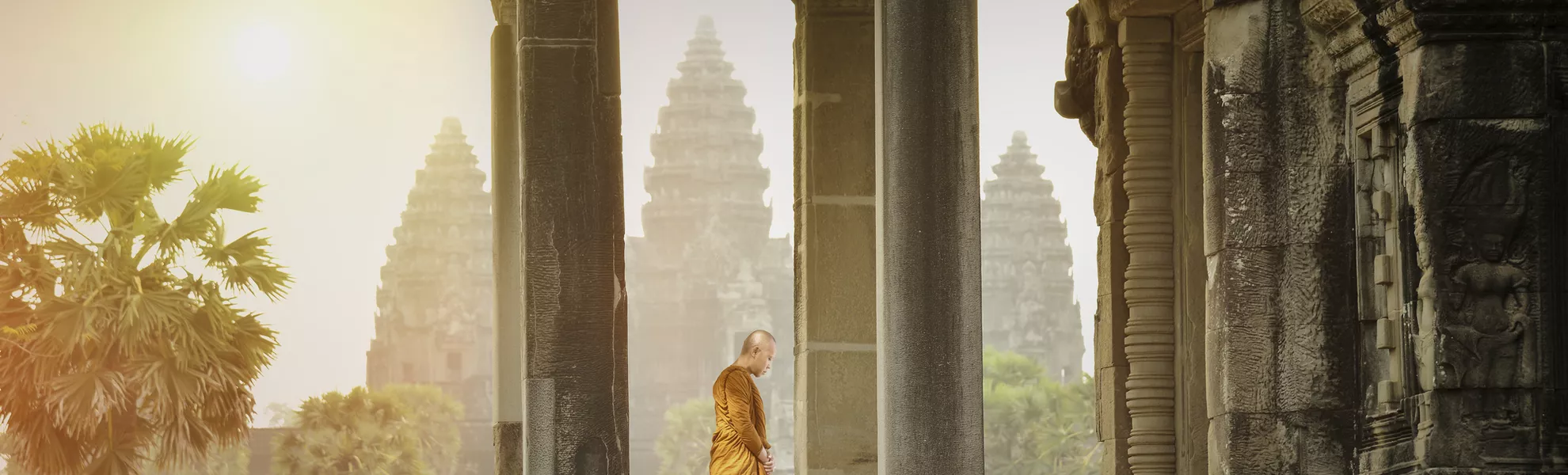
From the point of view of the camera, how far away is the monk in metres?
12.6

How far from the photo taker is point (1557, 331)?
801 cm

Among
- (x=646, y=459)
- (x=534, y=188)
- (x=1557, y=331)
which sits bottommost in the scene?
(x=646, y=459)

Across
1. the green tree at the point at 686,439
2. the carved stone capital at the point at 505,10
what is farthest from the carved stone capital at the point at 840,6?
the green tree at the point at 686,439

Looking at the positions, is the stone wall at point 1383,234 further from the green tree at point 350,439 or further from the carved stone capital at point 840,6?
the green tree at point 350,439

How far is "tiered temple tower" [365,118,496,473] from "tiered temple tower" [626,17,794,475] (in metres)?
11.9

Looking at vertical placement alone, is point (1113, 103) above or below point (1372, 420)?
above

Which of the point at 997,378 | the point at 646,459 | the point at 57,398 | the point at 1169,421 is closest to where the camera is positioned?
the point at 1169,421

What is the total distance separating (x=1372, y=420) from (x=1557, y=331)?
904mm

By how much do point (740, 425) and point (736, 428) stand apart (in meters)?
0.03

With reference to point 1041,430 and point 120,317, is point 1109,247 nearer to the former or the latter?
point 120,317

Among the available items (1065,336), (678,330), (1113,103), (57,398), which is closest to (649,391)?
(678,330)

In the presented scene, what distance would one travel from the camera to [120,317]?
2497cm

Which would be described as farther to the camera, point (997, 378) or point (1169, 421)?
point (997, 378)

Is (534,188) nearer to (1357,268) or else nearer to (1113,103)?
(1113,103)
